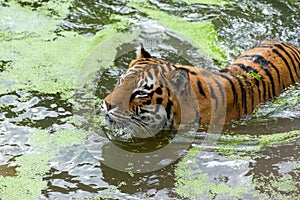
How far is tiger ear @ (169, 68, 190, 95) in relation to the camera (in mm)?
3852

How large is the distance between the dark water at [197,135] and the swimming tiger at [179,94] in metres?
0.15

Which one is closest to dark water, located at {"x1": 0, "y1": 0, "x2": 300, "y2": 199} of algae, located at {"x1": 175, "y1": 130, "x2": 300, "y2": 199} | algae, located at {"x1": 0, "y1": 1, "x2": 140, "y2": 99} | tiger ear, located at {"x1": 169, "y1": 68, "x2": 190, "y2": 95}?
algae, located at {"x1": 175, "y1": 130, "x2": 300, "y2": 199}

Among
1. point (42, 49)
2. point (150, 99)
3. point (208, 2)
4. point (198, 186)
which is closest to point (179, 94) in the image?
point (150, 99)

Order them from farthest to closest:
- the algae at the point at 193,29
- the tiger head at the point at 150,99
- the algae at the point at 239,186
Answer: the algae at the point at 193,29 → the tiger head at the point at 150,99 → the algae at the point at 239,186

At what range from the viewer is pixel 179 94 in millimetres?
3896

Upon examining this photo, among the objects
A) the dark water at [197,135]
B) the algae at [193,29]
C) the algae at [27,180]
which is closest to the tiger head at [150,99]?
the dark water at [197,135]

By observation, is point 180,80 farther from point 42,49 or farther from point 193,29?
point 193,29

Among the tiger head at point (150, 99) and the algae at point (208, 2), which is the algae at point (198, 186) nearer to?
the tiger head at point (150, 99)

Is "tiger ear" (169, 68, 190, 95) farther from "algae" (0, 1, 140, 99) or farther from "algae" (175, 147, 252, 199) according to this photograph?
"algae" (0, 1, 140, 99)

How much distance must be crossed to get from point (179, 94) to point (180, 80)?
111mm

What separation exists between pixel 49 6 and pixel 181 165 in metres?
3.61

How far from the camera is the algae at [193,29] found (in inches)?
220

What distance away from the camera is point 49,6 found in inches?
251

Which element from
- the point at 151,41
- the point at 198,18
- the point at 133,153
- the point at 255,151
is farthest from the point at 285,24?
the point at 133,153
